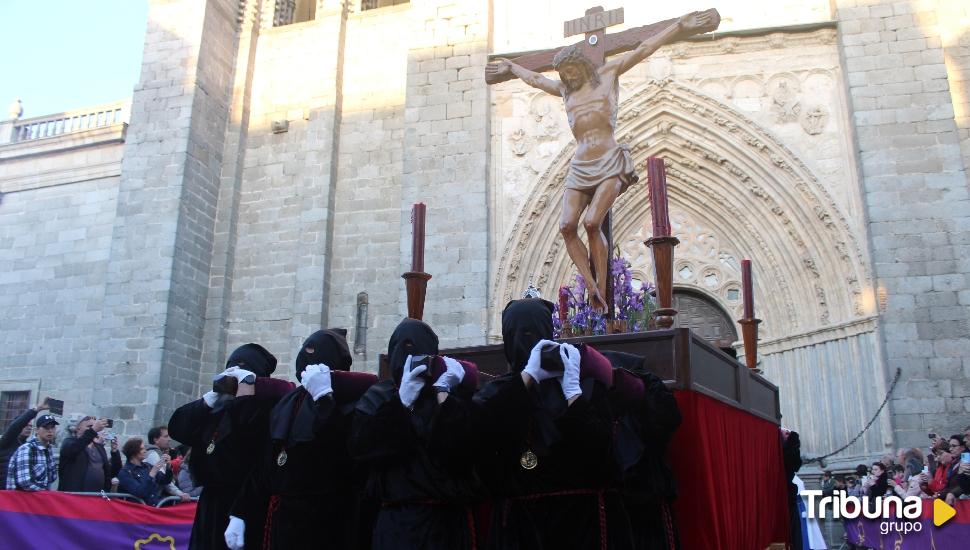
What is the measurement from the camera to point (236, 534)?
3840mm

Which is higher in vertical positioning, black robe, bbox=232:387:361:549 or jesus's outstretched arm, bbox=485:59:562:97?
jesus's outstretched arm, bbox=485:59:562:97

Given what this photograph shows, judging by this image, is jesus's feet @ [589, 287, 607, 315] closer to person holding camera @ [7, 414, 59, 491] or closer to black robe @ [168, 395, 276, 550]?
black robe @ [168, 395, 276, 550]

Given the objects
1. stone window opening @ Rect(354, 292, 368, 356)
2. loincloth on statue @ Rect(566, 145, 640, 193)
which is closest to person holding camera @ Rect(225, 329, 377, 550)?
loincloth on statue @ Rect(566, 145, 640, 193)

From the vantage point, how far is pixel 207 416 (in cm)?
430

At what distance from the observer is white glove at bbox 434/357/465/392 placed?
3.27 m

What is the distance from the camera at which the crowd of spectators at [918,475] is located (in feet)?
A: 23.2

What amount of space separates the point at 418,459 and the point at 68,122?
16.0 meters

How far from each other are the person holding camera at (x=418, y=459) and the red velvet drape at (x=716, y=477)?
102 cm

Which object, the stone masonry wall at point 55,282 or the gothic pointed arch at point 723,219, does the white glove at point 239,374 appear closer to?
the gothic pointed arch at point 723,219

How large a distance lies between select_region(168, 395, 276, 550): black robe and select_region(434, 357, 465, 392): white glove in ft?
4.33

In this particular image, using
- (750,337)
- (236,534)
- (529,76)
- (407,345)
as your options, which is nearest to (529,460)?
(407,345)

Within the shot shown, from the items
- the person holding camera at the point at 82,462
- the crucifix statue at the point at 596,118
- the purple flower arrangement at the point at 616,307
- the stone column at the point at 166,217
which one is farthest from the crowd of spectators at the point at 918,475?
the stone column at the point at 166,217

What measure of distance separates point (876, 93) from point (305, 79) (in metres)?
9.06

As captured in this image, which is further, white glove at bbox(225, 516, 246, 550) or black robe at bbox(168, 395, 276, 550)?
black robe at bbox(168, 395, 276, 550)
